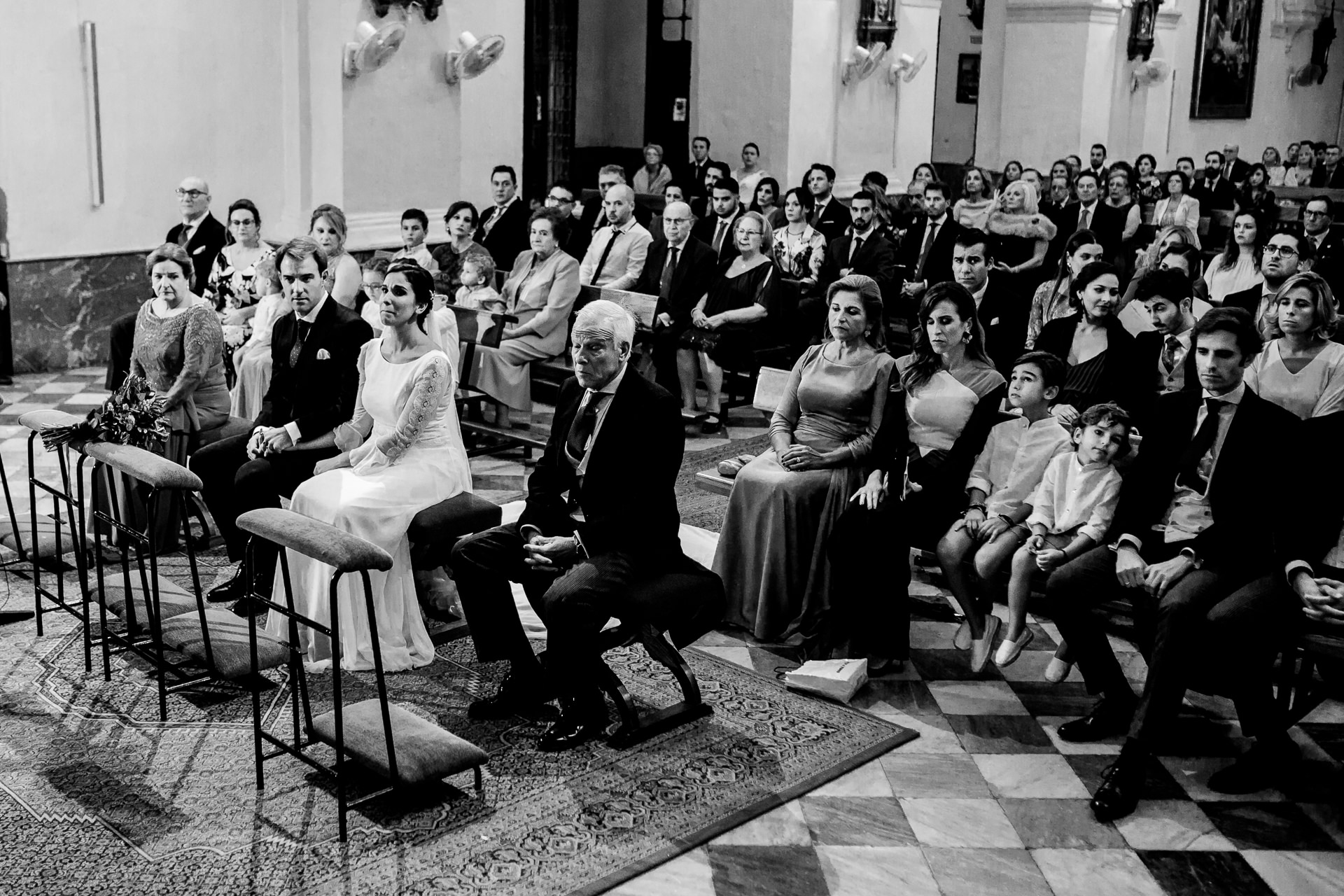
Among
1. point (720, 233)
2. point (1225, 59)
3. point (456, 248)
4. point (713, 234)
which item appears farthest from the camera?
point (1225, 59)

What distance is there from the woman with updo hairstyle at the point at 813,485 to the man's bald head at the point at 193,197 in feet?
15.5

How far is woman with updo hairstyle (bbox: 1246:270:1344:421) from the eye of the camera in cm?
499

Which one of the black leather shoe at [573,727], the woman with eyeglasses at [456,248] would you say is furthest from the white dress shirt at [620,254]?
the black leather shoe at [573,727]

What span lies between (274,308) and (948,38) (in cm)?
1659

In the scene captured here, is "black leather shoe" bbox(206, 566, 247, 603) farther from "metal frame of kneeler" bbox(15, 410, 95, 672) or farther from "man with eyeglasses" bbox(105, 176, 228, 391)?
"man with eyeglasses" bbox(105, 176, 228, 391)

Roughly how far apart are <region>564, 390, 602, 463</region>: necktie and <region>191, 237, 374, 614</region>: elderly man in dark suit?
137 centimetres

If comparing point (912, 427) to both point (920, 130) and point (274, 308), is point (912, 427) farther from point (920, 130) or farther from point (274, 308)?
point (920, 130)

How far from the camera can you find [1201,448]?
4754mm

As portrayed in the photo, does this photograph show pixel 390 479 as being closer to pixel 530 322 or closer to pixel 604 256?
pixel 530 322

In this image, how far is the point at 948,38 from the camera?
869 inches

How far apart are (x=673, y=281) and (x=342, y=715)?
5347 mm

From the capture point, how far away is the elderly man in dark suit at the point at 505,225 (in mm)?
10578

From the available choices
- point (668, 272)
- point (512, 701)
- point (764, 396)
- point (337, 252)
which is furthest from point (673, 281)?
point (512, 701)

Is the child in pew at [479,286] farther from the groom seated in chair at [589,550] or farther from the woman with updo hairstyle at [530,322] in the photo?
the groom seated in chair at [589,550]
